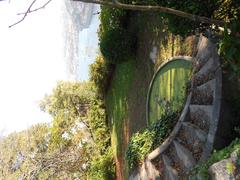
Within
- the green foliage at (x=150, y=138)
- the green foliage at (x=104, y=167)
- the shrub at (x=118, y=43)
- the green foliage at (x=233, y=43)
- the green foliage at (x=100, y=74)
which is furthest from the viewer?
the green foliage at (x=104, y=167)

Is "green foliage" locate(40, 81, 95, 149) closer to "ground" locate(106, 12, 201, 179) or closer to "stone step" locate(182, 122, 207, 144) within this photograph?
"ground" locate(106, 12, 201, 179)

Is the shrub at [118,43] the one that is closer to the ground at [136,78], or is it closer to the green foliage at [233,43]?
the ground at [136,78]

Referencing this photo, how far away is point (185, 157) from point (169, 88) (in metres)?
2.77

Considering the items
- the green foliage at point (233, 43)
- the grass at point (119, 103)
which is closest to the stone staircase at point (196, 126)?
the green foliage at point (233, 43)

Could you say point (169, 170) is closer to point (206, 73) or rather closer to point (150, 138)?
point (150, 138)

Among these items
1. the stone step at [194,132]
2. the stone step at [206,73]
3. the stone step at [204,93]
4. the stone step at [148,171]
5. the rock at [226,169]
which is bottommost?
the stone step at [148,171]

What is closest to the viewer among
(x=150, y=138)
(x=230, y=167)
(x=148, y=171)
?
(x=230, y=167)

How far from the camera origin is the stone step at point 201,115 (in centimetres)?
756

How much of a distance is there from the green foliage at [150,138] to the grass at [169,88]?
0.41 meters

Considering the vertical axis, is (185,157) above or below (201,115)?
below

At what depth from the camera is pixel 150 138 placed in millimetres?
10039

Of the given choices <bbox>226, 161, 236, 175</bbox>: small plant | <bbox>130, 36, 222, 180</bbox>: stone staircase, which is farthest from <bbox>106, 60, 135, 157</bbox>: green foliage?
<bbox>226, 161, 236, 175</bbox>: small plant

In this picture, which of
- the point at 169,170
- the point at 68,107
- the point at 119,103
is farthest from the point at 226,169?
the point at 68,107

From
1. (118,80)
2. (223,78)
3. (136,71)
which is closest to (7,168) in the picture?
(118,80)
